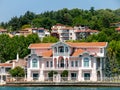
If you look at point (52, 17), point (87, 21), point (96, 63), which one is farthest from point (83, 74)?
point (52, 17)

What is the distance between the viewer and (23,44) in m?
58.8

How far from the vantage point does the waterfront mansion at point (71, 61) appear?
4619 cm

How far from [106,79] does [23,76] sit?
818 centimetres

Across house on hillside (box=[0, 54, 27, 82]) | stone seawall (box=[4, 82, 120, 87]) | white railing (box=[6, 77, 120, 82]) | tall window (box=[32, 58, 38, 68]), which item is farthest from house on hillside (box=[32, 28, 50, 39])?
stone seawall (box=[4, 82, 120, 87])

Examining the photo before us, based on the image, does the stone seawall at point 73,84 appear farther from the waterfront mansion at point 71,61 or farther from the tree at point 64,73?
the tree at point 64,73

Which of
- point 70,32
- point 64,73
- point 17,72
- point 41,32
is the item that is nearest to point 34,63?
point 17,72

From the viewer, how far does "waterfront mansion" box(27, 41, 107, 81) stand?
1818 inches

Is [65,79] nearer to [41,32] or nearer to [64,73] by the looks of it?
[64,73]

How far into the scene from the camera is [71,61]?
47062mm

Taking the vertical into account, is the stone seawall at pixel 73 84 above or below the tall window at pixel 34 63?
below

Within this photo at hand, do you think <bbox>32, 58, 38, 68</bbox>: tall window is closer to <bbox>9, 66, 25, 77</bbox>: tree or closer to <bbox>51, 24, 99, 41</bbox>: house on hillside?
<bbox>9, 66, 25, 77</bbox>: tree

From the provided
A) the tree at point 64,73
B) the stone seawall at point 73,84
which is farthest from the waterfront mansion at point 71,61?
the stone seawall at point 73,84

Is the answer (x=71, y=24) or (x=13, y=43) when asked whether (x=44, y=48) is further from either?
(x=71, y=24)

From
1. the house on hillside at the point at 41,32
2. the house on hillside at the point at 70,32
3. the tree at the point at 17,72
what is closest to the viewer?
the tree at the point at 17,72
